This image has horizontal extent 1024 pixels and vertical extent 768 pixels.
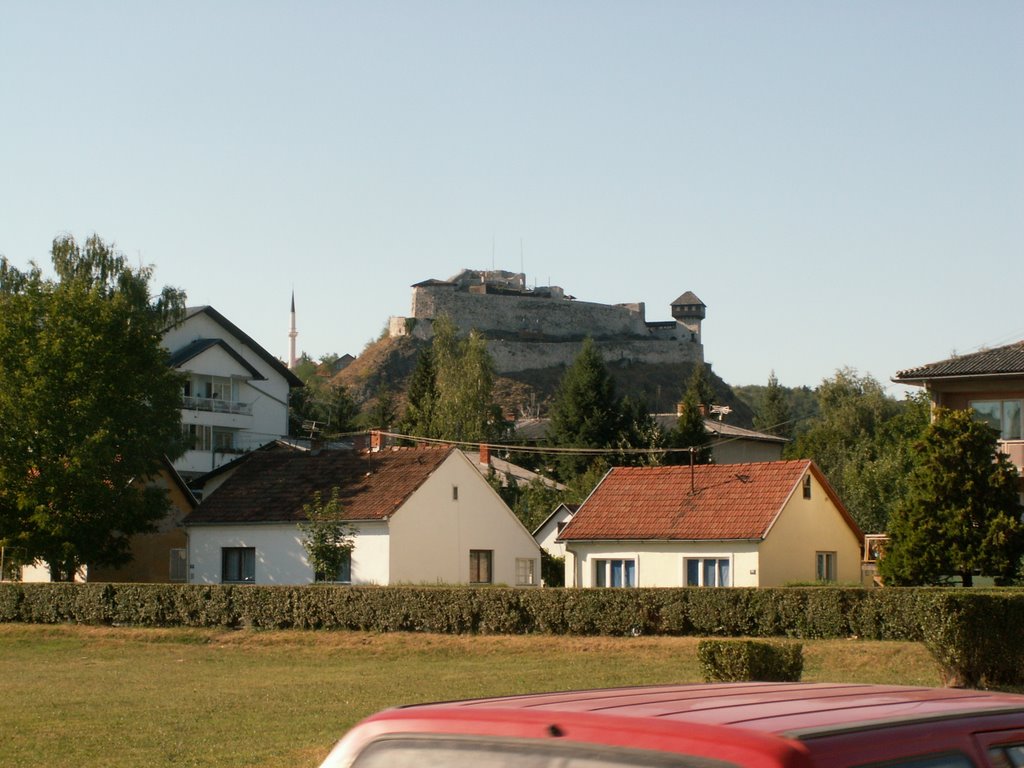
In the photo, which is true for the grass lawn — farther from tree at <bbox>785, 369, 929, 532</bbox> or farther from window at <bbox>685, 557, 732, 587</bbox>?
tree at <bbox>785, 369, 929, 532</bbox>

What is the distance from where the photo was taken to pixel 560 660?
29.8m

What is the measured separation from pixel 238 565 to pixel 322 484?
413 centimetres

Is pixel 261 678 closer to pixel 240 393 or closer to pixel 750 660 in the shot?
pixel 750 660

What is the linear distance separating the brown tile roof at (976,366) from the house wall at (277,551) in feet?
57.1

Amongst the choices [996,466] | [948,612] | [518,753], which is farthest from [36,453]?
[518,753]

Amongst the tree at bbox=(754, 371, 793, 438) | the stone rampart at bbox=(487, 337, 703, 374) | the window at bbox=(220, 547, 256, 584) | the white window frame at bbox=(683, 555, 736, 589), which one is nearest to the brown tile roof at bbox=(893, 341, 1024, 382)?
the white window frame at bbox=(683, 555, 736, 589)

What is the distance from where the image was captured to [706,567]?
4125 centimetres

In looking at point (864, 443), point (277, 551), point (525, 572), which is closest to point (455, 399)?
point (864, 443)

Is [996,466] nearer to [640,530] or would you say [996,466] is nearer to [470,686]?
[640,530]

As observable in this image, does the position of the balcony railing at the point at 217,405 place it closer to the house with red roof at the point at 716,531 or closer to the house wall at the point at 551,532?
the house wall at the point at 551,532

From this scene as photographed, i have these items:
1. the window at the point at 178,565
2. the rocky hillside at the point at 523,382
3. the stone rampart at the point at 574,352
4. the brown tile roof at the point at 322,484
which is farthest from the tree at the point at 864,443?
the stone rampart at the point at 574,352

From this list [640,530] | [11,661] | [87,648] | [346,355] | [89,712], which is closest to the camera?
[89,712]

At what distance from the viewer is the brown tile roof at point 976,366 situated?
39031 millimetres

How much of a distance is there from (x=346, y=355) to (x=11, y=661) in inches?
5654
